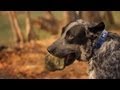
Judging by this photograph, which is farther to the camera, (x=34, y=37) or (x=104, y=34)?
(x=34, y=37)

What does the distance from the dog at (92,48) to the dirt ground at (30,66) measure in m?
0.15

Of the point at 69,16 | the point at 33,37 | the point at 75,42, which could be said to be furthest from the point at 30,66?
the point at 69,16

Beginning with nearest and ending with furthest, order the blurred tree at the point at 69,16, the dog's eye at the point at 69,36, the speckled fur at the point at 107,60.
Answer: the speckled fur at the point at 107,60 < the dog's eye at the point at 69,36 < the blurred tree at the point at 69,16

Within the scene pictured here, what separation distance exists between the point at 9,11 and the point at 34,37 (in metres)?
0.37

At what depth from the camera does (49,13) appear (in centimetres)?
357

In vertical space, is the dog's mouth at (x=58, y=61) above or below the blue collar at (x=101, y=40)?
below

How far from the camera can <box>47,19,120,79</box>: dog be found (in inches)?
127

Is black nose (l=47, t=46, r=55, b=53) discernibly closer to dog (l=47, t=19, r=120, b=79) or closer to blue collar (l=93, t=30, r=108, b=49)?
dog (l=47, t=19, r=120, b=79)

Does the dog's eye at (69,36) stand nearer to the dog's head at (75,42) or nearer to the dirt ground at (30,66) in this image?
the dog's head at (75,42)

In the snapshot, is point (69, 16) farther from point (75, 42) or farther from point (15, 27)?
point (15, 27)

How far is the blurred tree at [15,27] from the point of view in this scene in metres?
3.57

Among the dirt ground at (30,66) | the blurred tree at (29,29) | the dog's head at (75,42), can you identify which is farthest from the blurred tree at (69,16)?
the blurred tree at (29,29)
